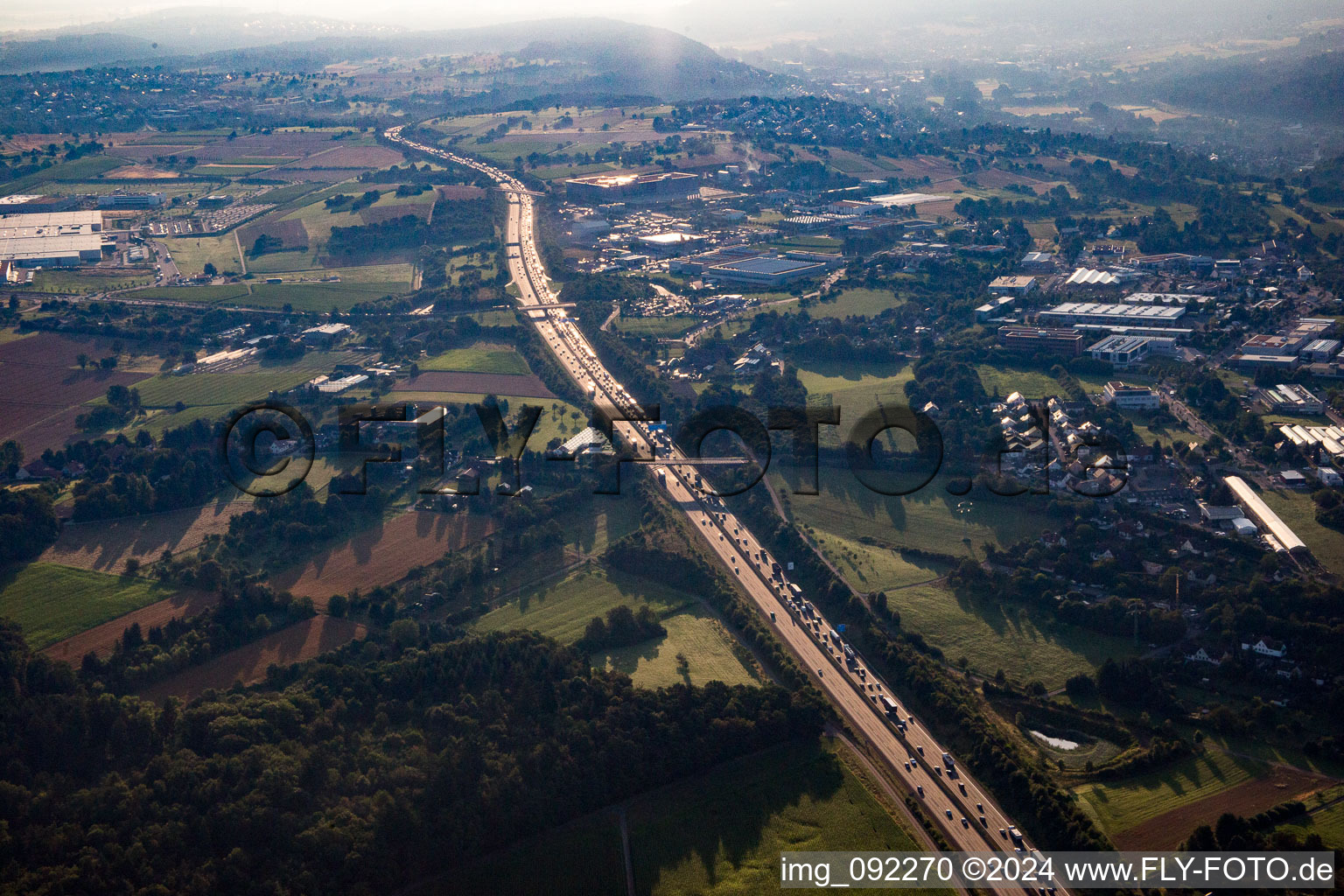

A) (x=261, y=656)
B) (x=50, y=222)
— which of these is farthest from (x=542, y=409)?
(x=50, y=222)

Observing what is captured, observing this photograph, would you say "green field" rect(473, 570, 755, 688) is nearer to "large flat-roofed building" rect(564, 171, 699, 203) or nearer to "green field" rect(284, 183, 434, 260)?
"green field" rect(284, 183, 434, 260)

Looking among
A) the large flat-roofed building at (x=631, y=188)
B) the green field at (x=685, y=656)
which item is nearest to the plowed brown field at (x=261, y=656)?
the green field at (x=685, y=656)

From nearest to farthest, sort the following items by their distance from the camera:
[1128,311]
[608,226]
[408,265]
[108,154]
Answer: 1. [1128,311]
2. [408,265]
3. [608,226]
4. [108,154]

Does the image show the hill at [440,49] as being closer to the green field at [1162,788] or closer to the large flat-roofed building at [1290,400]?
the large flat-roofed building at [1290,400]

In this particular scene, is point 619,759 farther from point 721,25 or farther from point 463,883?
point 721,25

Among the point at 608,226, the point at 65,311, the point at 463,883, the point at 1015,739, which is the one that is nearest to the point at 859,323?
the point at 608,226

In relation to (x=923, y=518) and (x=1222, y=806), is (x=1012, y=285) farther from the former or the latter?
(x=1222, y=806)

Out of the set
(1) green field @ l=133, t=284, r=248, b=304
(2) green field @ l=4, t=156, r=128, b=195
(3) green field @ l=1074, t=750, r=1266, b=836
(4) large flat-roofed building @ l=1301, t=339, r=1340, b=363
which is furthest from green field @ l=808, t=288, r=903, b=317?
(2) green field @ l=4, t=156, r=128, b=195
